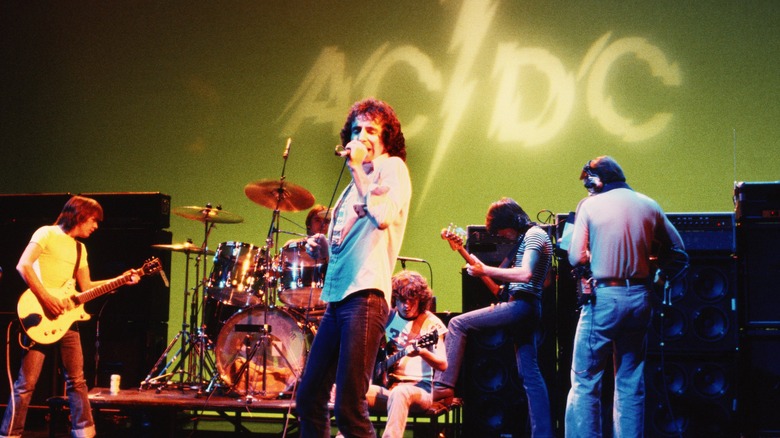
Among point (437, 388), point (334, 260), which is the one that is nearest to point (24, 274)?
point (437, 388)

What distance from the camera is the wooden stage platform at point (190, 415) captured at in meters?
5.41

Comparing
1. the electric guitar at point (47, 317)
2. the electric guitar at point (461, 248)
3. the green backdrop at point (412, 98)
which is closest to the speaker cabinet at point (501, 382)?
the electric guitar at point (461, 248)

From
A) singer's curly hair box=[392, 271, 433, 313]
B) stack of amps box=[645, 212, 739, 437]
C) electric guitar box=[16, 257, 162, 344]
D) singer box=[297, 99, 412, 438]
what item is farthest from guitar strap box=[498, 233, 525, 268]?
electric guitar box=[16, 257, 162, 344]

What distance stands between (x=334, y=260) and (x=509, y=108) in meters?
4.66

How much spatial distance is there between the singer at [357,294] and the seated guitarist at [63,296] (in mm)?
3553

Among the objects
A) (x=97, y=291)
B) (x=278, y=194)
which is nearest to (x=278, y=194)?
(x=278, y=194)

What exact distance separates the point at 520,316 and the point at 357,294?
2.70m

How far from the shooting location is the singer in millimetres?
2727

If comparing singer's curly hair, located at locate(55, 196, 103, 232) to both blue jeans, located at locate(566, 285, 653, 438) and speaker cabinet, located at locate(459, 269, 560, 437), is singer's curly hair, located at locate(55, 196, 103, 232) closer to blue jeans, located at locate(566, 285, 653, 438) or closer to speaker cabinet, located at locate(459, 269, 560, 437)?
speaker cabinet, located at locate(459, 269, 560, 437)

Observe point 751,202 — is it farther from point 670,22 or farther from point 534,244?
point 670,22

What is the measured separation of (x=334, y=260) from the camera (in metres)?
2.96

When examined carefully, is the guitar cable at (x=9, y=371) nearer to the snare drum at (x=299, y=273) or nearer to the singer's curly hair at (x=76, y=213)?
the singer's curly hair at (x=76, y=213)

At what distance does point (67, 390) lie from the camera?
18.5 feet

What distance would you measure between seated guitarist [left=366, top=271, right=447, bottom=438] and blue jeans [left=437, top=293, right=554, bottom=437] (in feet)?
0.56
